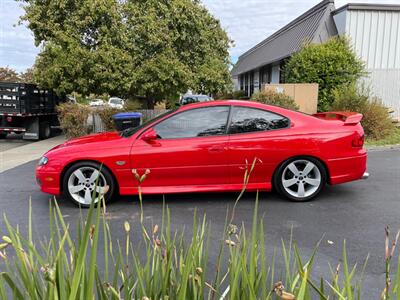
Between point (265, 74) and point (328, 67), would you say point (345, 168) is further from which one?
point (265, 74)

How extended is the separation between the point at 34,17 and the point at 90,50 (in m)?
2.24

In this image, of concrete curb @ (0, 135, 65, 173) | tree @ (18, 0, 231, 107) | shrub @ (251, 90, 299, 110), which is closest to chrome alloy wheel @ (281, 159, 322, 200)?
concrete curb @ (0, 135, 65, 173)

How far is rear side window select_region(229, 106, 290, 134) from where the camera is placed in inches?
218

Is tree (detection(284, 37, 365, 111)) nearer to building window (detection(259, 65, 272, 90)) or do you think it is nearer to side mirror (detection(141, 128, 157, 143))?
building window (detection(259, 65, 272, 90))

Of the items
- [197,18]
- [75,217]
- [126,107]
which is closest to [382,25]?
[197,18]

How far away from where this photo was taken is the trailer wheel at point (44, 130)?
47.9 feet

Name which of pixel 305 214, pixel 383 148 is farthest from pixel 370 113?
pixel 305 214

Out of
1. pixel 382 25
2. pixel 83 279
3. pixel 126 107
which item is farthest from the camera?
pixel 382 25

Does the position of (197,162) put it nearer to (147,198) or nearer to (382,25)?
(147,198)

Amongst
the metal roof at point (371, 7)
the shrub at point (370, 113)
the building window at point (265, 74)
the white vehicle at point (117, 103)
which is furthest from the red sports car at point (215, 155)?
the building window at point (265, 74)

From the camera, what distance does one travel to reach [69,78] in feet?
43.7

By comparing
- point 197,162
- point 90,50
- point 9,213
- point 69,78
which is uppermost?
point 90,50

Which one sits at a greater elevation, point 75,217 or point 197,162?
point 197,162

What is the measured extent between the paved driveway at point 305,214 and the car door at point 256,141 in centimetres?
49
